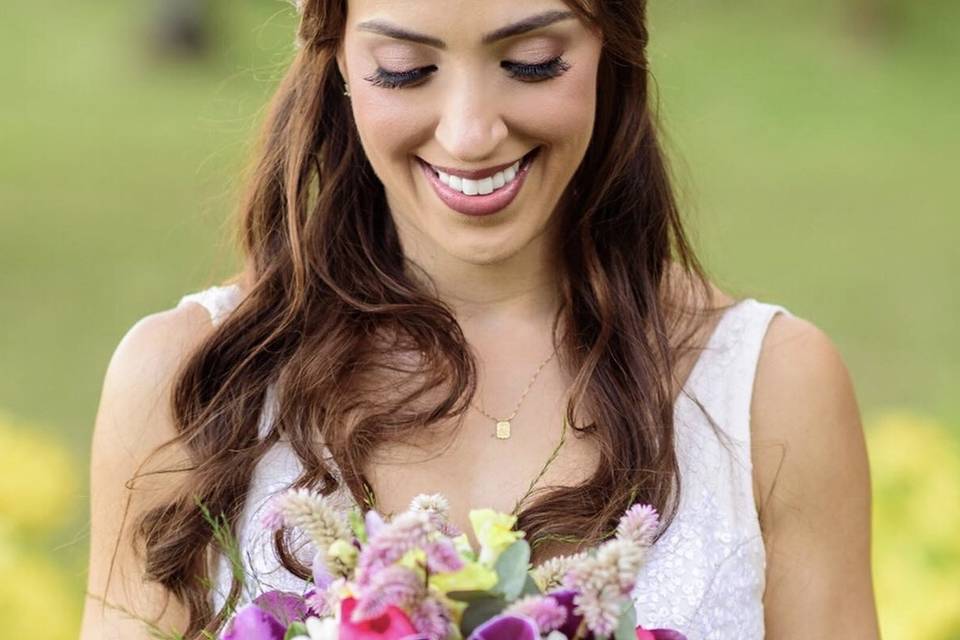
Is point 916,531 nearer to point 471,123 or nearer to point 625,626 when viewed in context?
point 471,123

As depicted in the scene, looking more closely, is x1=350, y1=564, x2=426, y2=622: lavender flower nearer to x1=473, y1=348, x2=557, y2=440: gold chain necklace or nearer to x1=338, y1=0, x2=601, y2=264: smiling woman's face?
x1=338, y1=0, x2=601, y2=264: smiling woman's face

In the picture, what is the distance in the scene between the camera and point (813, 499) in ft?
10.5

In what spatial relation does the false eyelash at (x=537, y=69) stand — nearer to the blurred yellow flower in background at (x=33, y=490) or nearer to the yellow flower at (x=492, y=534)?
the yellow flower at (x=492, y=534)

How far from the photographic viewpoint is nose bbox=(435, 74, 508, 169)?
2801 millimetres

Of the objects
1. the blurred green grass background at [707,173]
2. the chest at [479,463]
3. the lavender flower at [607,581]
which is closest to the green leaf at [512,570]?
the lavender flower at [607,581]

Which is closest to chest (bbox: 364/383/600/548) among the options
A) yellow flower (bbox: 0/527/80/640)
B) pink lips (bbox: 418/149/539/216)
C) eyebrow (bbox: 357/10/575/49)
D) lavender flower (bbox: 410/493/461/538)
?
pink lips (bbox: 418/149/539/216)

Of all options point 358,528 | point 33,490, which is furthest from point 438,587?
point 33,490

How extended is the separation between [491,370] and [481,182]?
0.51m

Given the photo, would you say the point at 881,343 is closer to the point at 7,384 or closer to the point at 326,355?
the point at 7,384

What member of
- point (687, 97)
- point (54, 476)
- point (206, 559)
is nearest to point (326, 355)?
point (206, 559)

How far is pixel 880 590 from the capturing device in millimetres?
4664

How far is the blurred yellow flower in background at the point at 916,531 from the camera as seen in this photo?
4.54 meters

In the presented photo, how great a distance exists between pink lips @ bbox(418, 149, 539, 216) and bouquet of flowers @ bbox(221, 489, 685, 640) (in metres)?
0.80

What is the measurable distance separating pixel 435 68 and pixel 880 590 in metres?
2.36
